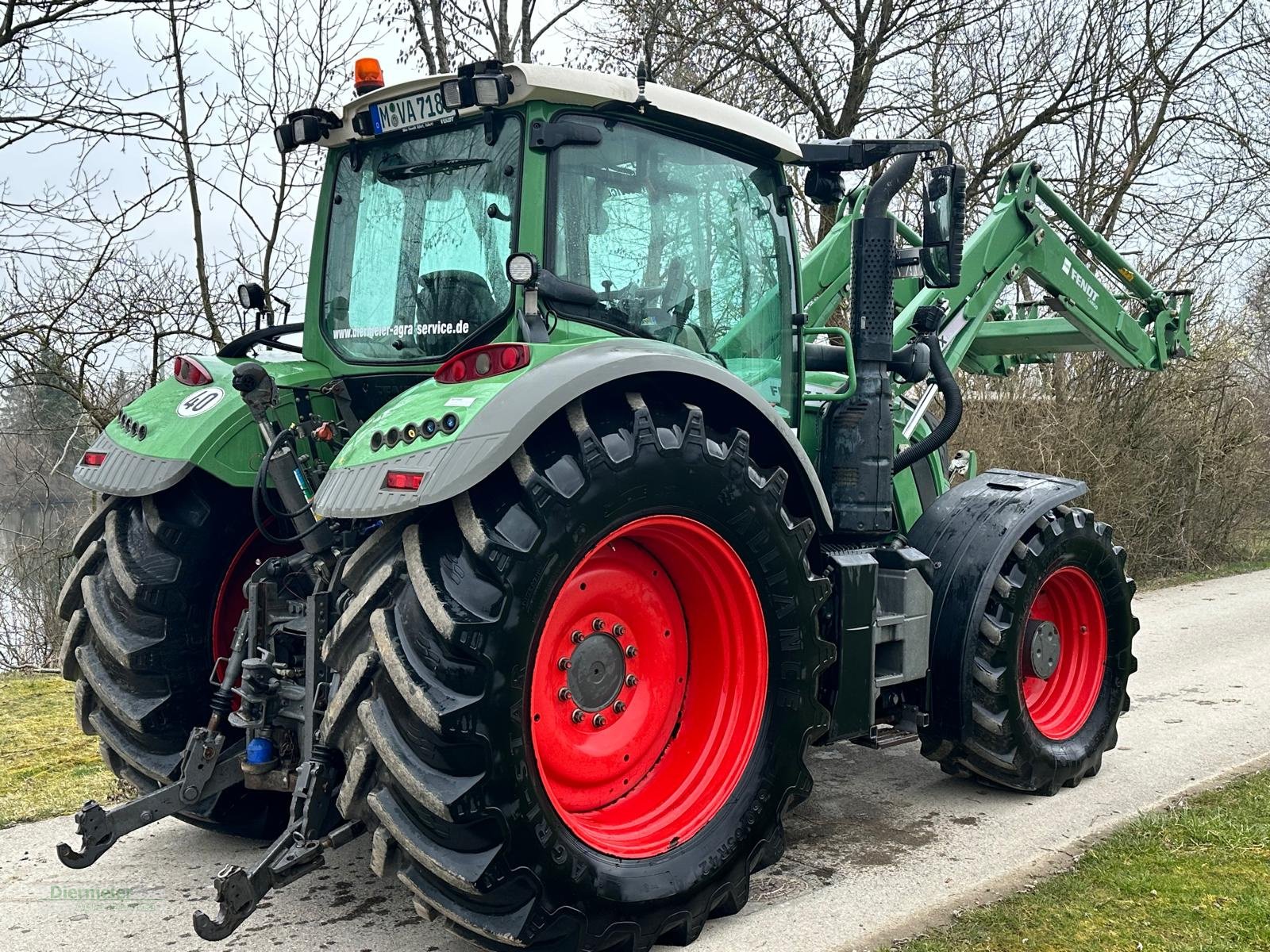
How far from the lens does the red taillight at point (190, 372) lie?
423cm

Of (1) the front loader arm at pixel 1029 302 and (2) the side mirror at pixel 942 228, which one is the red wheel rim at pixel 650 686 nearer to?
(2) the side mirror at pixel 942 228

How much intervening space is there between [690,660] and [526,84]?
1.91 metres

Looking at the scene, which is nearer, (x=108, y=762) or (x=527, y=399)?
(x=527, y=399)

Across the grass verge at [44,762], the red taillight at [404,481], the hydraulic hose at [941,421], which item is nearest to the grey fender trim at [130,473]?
the red taillight at [404,481]

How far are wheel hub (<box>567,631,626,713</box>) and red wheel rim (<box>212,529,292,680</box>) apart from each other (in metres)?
1.39

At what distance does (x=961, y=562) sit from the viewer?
4.75 metres

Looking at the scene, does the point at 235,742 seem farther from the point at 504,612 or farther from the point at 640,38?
the point at 640,38

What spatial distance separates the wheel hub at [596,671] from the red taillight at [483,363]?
846 millimetres

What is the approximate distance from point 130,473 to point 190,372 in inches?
18.9

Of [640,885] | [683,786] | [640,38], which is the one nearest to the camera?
[640,885]

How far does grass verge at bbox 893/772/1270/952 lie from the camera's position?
345cm

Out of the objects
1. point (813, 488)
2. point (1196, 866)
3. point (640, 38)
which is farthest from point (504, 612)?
point (640, 38)

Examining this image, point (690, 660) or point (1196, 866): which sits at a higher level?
point (690, 660)

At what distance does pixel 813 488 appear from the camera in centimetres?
400
